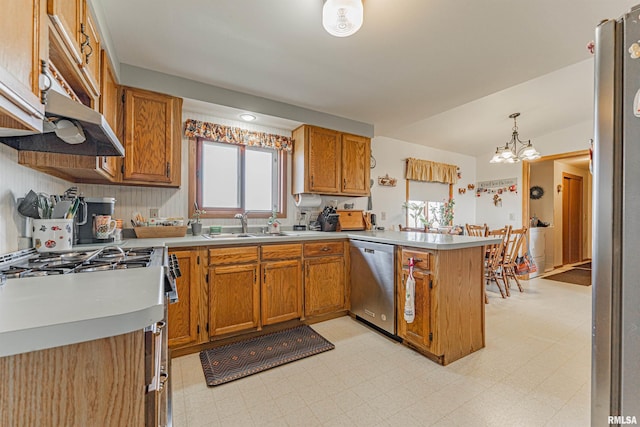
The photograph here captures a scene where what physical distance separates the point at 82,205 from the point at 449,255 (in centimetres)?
265

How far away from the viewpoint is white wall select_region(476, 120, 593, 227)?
14.8 feet

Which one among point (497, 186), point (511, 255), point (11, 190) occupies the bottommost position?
point (511, 255)

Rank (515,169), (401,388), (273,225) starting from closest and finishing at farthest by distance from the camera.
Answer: (401,388), (273,225), (515,169)

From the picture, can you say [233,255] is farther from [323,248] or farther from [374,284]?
[374,284]

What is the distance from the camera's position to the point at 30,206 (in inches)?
56.7

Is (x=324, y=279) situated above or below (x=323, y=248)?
below

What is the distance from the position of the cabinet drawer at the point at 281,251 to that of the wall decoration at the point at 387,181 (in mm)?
2251

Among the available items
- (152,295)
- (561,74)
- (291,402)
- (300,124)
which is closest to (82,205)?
(152,295)

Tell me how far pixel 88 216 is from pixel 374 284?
2367mm

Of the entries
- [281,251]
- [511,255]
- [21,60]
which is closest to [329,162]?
[281,251]

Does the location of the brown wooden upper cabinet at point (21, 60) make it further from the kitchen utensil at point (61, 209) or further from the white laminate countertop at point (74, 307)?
the kitchen utensil at point (61, 209)

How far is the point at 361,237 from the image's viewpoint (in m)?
2.68

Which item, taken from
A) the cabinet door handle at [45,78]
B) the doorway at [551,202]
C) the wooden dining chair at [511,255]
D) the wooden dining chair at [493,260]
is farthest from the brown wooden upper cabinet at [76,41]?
the doorway at [551,202]

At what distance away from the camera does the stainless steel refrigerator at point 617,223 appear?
0.75 meters
